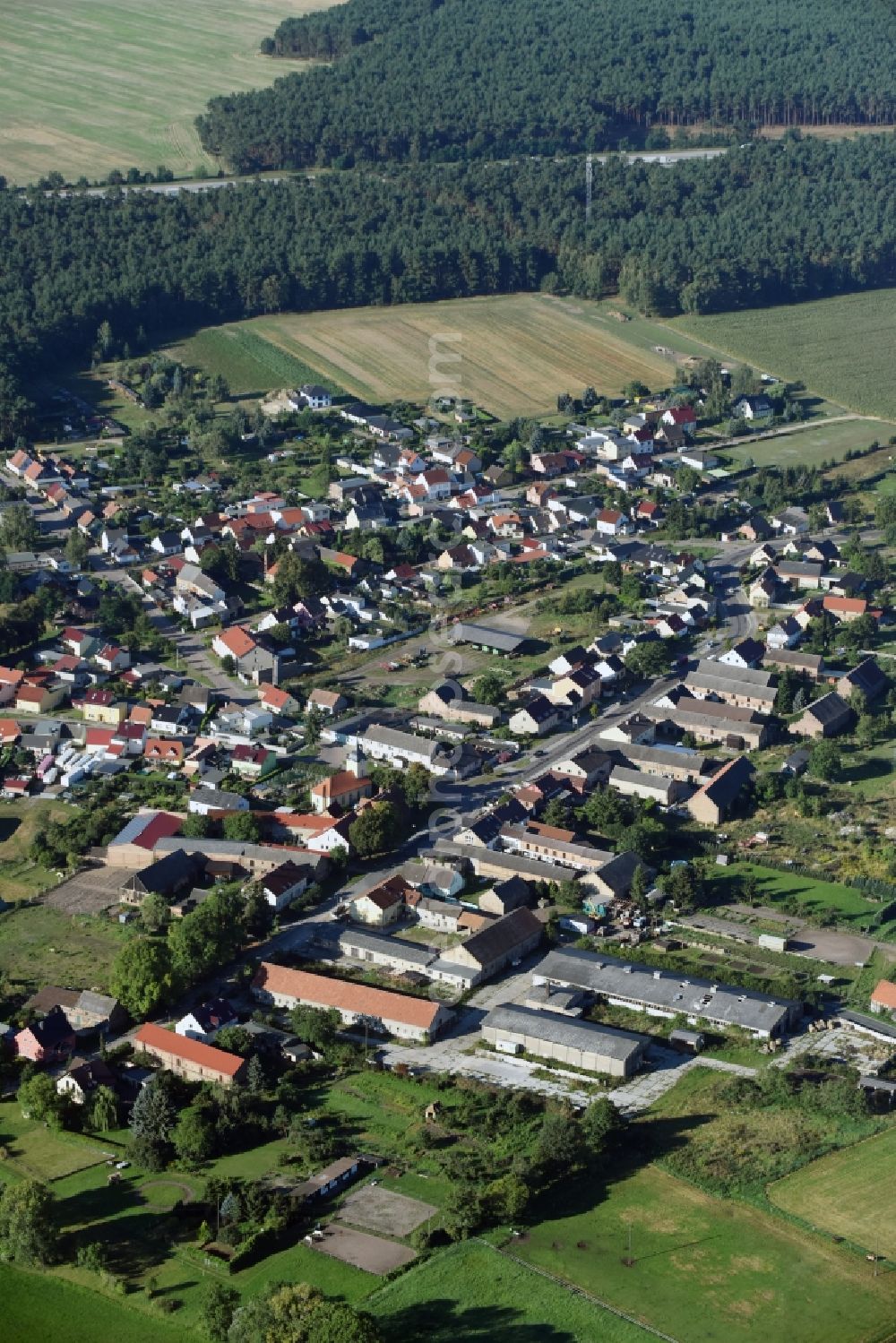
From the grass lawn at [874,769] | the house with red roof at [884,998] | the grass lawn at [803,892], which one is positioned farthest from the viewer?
the grass lawn at [874,769]

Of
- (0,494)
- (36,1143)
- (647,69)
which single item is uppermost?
(647,69)

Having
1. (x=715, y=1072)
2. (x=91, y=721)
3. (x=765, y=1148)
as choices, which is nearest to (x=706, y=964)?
(x=715, y=1072)

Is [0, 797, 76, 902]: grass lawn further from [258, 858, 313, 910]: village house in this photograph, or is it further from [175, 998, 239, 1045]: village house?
[175, 998, 239, 1045]: village house

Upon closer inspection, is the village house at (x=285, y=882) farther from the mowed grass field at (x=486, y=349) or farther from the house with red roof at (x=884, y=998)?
the mowed grass field at (x=486, y=349)

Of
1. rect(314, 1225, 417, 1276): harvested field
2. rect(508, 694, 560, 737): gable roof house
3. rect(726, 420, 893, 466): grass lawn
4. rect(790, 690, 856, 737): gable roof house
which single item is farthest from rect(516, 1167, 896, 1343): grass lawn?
rect(726, 420, 893, 466): grass lawn

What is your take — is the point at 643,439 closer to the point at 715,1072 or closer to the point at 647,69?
the point at 715,1072

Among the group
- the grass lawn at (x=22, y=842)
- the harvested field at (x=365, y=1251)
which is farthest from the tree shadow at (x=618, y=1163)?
the grass lawn at (x=22, y=842)

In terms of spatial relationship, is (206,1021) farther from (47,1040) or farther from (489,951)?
(489,951)
